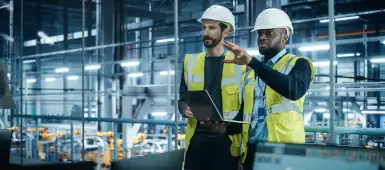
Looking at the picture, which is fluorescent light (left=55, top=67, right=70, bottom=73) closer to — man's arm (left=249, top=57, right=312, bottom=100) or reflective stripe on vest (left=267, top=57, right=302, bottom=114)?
reflective stripe on vest (left=267, top=57, right=302, bottom=114)

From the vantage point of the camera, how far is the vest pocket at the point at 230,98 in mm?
2096

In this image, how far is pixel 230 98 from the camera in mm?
2115

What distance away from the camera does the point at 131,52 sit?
9664 millimetres

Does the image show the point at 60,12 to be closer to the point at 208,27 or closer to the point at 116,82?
the point at 116,82

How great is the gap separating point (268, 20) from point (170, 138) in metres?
1.82

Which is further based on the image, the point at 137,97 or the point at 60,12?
the point at 60,12

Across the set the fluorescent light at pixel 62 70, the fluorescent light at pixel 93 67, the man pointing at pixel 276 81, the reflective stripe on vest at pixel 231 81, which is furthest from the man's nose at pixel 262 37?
the fluorescent light at pixel 62 70

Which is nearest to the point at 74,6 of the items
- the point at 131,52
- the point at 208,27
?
the point at 131,52

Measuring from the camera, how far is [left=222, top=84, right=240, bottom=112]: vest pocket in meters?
2.10

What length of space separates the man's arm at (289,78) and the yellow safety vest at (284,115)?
37mm

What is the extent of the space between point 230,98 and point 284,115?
0.40 meters

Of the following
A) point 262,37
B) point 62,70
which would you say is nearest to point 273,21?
point 262,37

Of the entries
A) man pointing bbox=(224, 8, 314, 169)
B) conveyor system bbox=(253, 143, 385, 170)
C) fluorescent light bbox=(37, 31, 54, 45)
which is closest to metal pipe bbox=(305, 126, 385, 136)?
man pointing bbox=(224, 8, 314, 169)

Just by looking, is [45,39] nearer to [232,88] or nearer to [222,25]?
[222,25]
